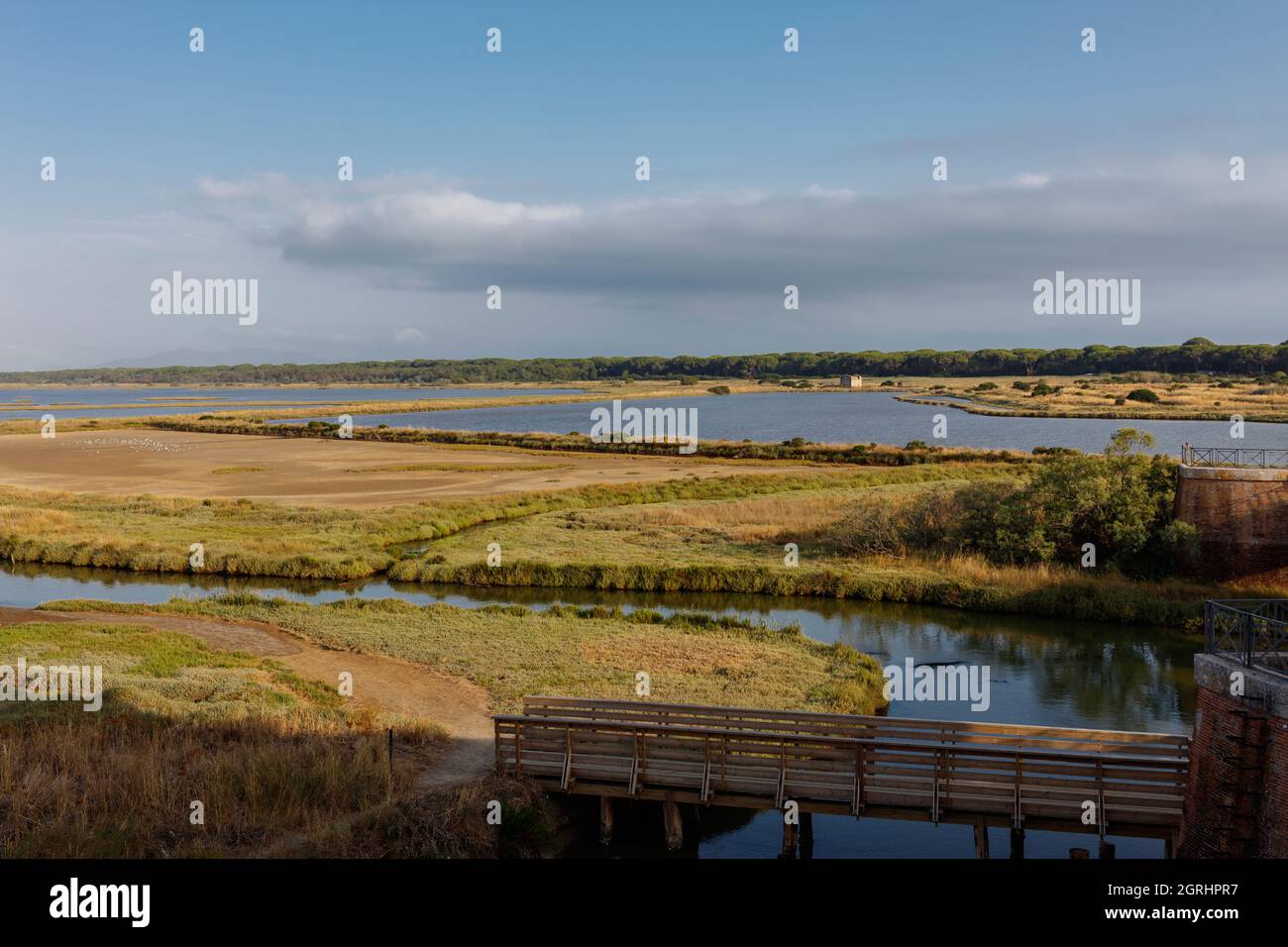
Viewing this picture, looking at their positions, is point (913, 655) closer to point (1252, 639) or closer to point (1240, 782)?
point (1252, 639)

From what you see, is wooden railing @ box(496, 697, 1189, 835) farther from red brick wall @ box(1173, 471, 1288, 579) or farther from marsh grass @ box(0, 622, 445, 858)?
red brick wall @ box(1173, 471, 1288, 579)

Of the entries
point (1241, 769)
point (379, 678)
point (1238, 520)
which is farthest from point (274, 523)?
point (1241, 769)

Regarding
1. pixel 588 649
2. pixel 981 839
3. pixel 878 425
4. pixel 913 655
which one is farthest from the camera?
pixel 878 425

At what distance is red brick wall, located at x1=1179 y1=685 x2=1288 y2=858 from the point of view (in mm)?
12961

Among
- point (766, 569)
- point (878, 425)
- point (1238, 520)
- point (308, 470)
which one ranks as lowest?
point (766, 569)

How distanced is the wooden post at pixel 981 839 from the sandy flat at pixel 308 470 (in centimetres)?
5420

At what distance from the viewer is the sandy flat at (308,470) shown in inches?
2904

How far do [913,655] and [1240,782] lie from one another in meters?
18.8

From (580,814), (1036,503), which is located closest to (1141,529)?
(1036,503)

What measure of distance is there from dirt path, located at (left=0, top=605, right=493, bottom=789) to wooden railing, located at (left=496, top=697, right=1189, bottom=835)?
1739 mm

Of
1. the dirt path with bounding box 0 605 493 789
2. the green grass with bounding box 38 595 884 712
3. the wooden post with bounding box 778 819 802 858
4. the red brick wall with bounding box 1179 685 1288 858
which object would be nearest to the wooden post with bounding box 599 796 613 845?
the dirt path with bounding box 0 605 493 789

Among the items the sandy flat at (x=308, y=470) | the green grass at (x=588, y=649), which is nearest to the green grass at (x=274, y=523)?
the sandy flat at (x=308, y=470)

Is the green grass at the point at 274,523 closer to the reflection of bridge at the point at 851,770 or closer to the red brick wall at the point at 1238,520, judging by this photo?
the reflection of bridge at the point at 851,770

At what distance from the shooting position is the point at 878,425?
13825cm
